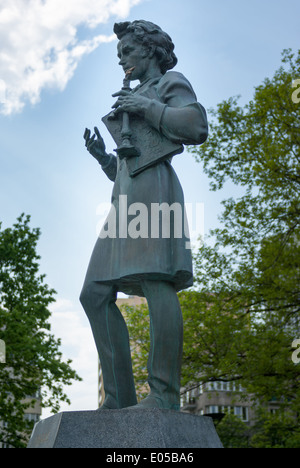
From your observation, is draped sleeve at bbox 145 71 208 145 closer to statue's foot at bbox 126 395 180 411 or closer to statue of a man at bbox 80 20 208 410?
statue of a man at bbox 80 20 208 410

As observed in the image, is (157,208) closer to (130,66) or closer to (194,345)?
(130,66)

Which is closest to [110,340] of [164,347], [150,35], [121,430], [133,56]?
[164,347]

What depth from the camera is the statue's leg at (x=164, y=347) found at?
4074 millimetres

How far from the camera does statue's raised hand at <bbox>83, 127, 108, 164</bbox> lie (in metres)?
5.10

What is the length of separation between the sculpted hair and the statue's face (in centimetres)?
5

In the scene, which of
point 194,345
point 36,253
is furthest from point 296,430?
point 36,253

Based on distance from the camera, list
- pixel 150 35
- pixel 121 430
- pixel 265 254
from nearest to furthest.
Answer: pixel 121 430 < pixel 150 35 < pixel 265 254

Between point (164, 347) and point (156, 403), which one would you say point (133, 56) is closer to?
point (164, 347)

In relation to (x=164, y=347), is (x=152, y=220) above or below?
above

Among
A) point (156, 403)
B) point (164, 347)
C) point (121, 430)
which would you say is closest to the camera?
point (121, 430)

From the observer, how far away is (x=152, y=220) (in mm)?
4387

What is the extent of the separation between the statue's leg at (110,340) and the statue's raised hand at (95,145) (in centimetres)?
122

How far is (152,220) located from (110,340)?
875mm

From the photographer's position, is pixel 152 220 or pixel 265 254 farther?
pixel 265 254
